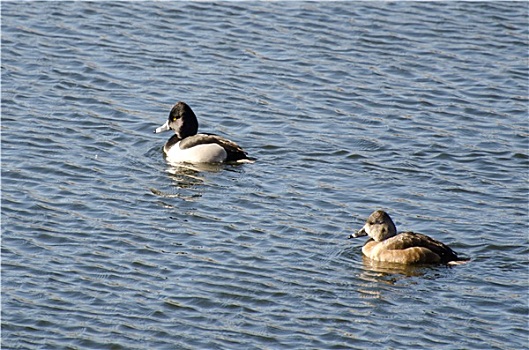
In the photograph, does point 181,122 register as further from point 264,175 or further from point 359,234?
point 359,234

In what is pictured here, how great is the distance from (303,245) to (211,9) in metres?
9.18

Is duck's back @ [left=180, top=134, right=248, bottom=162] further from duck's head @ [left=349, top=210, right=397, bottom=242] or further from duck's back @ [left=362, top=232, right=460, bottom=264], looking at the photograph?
duck's back @ [left=362, top=232, right=460, bottom=264]

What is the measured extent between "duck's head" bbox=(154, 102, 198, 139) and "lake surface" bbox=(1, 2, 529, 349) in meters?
0.41

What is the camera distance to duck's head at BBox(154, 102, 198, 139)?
16953 millimetres

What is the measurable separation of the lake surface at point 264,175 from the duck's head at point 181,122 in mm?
410

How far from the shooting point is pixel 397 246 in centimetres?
1312

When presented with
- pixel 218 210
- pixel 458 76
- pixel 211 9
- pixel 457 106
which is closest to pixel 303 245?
pixel 218 210

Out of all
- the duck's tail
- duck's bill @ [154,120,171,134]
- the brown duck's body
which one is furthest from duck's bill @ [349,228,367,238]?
duck's bill @ [154,120,171,134]

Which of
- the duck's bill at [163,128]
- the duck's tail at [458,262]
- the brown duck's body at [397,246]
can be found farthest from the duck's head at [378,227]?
the duck's bill at [163,128]

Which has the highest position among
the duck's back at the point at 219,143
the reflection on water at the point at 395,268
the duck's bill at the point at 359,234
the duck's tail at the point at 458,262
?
the duck's back at the point at 219,143

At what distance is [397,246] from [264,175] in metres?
3.08

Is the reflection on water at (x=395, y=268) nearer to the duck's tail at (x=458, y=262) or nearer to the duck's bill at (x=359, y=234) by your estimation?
the duck's tail at (x=458, y=262)

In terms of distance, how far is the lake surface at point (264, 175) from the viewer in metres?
11.5

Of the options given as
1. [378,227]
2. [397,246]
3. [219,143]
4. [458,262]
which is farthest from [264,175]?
[458,262]
